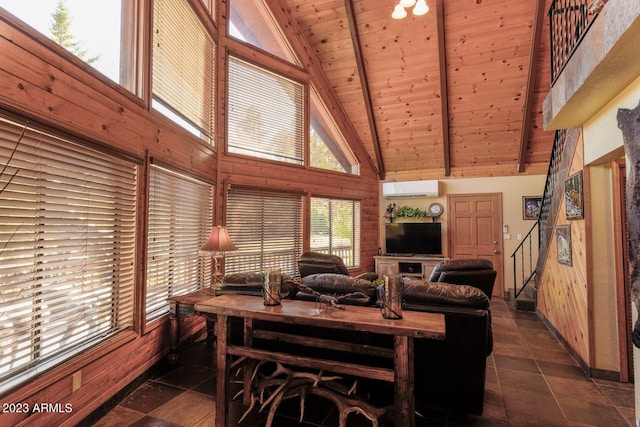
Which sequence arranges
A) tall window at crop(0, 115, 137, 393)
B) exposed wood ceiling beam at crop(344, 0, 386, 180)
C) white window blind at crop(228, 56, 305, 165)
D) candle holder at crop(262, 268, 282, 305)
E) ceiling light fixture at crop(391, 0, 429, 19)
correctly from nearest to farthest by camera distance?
tall window at crop(0, 115, 137, 393), candle holder at crop(262, 268, 282, 305), ceiling light fixture at crop(391, 0, 429, 19), white window blind at crop(228, 56, 305, 165), exposed wood ceiling beam at crop(344, 0, 386, 180)

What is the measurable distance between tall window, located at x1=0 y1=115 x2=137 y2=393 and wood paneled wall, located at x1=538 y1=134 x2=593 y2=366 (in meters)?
4.13

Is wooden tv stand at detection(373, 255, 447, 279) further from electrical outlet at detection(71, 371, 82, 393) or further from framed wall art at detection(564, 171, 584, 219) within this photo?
electrical outlet at detection(71, 371, 82, 393)

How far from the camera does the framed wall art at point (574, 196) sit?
296cm

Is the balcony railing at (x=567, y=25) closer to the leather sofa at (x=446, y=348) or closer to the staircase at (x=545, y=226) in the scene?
the staircase at (x=545, y=226)

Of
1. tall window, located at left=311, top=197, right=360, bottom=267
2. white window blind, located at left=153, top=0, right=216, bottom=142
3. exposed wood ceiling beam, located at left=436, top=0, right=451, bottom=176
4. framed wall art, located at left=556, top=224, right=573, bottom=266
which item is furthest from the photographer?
tall window, located at left=311, top=197, right=360, bottom=267

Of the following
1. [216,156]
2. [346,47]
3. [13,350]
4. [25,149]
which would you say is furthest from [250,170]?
[13,350]

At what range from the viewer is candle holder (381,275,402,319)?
1.79 metres

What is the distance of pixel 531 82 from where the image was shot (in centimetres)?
482

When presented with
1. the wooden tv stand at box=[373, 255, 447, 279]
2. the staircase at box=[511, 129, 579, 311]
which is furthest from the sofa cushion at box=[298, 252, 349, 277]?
the wooden tv stand at box=[373, 255, 447, 279]

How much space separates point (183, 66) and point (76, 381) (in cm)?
319

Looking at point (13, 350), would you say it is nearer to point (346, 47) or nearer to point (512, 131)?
point (346, 47)

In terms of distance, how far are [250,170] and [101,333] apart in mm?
2911

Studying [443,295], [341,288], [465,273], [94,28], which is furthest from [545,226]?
[94,28]

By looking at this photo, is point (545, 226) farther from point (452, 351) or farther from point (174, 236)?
point (174, 236)
